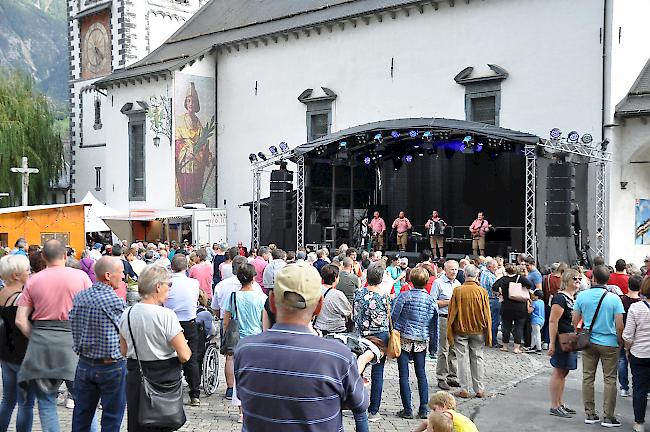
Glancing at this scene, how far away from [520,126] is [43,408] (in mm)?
17502

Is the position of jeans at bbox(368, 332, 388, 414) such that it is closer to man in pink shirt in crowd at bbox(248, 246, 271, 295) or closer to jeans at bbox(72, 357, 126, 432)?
jeans at bbox(72, 357, 126, 432)

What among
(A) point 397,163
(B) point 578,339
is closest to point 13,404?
(B) point 578,339

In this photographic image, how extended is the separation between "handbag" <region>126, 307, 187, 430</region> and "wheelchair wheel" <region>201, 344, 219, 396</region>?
11.7 feet

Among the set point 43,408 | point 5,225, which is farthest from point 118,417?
point 5,225

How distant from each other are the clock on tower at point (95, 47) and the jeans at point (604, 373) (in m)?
→ 33.4

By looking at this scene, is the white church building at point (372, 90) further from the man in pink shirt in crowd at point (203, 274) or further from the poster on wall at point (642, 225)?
the man in pink shirt in crowd at point (203, 274)

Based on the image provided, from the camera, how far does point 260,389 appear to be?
3.31 meters

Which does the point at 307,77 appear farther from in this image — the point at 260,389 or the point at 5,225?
the point at 260,389

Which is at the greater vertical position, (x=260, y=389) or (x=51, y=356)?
(x=260, y=389)

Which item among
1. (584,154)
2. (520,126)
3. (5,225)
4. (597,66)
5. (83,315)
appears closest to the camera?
(83,315)

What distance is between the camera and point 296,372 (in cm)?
325

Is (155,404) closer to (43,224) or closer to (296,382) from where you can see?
(296,382)

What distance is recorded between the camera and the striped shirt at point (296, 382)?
10.7 feet

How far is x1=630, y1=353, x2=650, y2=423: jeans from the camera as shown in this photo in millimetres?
7680
